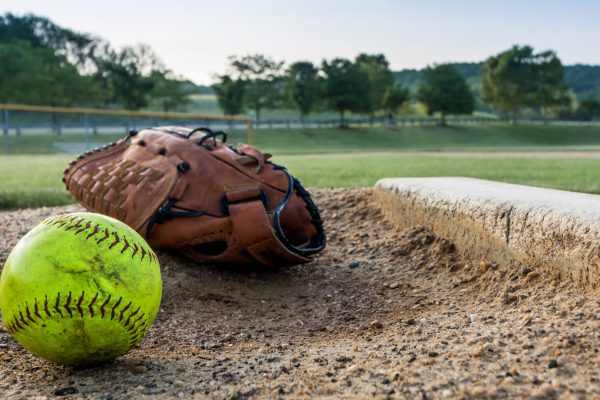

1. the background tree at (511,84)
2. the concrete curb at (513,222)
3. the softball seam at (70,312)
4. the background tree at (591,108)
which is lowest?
the softball seam at (70,312)

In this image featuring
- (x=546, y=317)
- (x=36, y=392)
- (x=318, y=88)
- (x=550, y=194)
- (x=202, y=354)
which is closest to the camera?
(x=36, y=392)

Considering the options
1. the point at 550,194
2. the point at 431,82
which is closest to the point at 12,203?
the point at 550,194

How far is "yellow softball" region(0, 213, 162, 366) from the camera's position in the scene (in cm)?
230

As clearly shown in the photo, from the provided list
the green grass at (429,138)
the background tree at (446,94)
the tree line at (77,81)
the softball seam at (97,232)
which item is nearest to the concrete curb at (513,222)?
the softball seam at (97,232)

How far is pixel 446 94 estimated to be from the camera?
191 ft

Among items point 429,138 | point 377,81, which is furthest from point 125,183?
point 377,81

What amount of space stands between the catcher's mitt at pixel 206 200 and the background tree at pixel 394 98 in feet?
198

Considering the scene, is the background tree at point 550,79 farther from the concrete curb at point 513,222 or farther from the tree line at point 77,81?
the concrete curb at point 513,222

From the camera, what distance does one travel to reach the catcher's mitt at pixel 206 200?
3835mm

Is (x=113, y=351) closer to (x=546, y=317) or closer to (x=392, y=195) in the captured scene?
(x=546, y=317)

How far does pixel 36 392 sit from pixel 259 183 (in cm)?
219

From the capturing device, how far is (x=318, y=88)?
178 feet

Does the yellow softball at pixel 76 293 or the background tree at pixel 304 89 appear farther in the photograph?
the background tree at pixel 304 89

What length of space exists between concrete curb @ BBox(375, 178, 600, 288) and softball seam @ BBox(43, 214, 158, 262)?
197 centimetres
